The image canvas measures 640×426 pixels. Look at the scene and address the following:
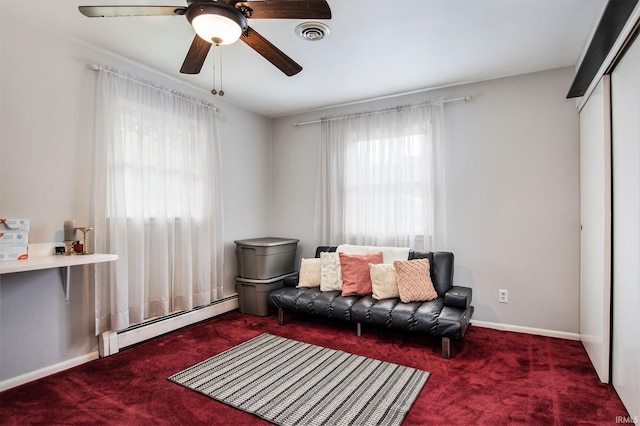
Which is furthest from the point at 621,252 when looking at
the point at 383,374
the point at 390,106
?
the point at 390,106

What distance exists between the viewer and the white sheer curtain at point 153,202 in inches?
108

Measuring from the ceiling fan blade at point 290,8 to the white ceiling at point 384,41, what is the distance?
56 centimetres

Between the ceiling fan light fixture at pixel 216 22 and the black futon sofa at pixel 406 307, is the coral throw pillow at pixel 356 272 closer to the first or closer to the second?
the black futon sofa at pixel 406 307

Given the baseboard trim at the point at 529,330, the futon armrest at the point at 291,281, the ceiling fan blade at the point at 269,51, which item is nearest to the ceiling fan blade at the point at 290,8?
the ceiling fan blade at the point at 269,51

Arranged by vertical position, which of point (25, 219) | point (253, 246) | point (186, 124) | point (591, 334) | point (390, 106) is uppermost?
point (390, 106)

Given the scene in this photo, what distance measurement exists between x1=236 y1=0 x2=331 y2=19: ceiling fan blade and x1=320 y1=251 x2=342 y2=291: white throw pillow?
96.5 inches

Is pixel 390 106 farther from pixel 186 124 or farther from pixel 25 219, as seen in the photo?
pixel 25 219

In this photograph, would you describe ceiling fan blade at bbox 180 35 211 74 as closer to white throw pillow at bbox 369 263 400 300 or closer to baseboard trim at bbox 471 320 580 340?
white throw pillow at bbox 369 263 400 300

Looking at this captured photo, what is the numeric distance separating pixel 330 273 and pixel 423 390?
5.15ft

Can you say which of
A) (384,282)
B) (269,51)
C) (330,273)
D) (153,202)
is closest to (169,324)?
(153,202)

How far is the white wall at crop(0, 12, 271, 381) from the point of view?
228 centimetres

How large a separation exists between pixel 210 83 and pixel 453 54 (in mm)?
2388

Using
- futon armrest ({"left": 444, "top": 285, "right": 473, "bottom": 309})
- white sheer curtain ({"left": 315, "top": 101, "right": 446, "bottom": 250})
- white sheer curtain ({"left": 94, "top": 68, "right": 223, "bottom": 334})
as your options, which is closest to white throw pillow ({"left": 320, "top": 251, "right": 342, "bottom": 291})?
white sheer curtain ({"left": 315, "top": 101, "right": 446, "bottom": 250})

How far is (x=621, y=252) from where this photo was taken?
78.7 inches
